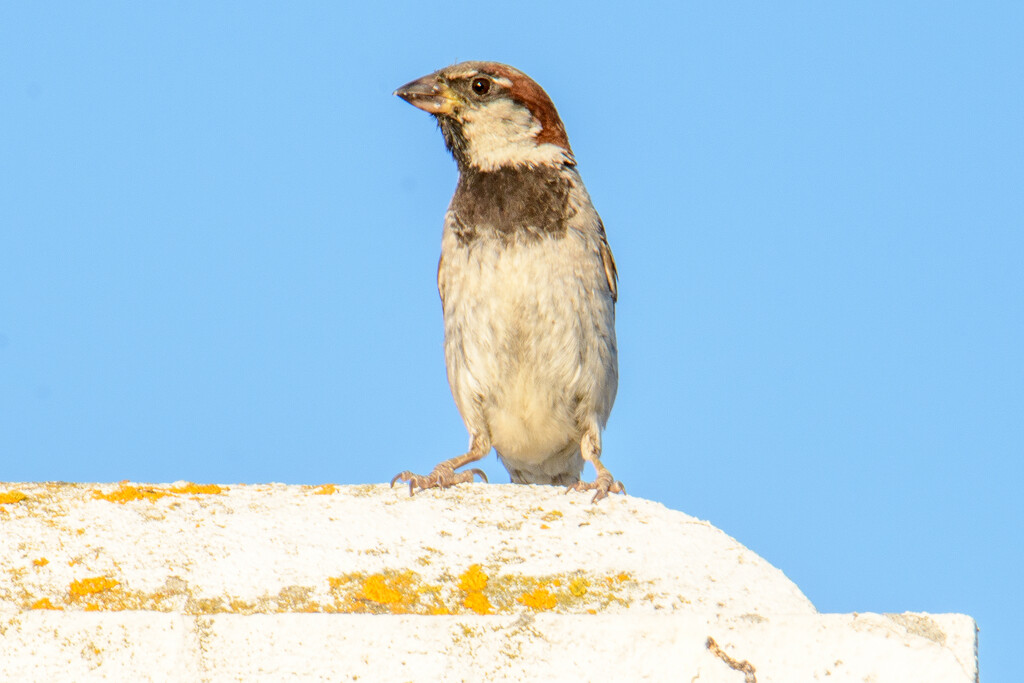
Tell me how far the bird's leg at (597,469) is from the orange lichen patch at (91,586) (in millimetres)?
1991

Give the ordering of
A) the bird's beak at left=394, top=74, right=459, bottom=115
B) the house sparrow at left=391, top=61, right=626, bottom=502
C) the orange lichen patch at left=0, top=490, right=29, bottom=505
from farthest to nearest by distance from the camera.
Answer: the bird's beak at left=394, top=74, right=459, bottom=115 → the house sparrow at left=391, top=61, right=626, bottom=502 → the orange lichen patch at left=0, top=490, right=29, bottom=505

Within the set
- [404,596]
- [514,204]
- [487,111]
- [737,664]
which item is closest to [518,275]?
[514,204]

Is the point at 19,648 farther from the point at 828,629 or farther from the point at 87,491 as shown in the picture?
the point at 828,629

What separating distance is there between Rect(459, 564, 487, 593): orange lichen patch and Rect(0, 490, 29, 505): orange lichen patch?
1.04 metres

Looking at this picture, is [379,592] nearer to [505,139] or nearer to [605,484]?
[605,484]

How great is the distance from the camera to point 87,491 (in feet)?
9.28

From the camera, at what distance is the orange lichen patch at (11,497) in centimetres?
267

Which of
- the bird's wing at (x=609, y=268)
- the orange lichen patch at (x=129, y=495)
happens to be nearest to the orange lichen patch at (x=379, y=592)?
the orange lichen patch at (x=129, y=495)

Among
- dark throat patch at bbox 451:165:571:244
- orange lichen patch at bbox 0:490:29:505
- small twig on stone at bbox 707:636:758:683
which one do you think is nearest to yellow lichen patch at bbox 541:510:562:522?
small twig on stone at bbox 707:636:758:683

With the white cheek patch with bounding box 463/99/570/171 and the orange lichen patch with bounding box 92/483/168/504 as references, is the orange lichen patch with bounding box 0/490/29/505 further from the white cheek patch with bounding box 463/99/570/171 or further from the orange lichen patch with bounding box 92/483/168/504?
the white cheek patch with bounding box 463/99/570/171

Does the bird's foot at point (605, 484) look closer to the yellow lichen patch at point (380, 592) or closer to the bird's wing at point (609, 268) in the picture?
the bird's wing at point (609, 268)

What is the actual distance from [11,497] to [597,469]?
325cm

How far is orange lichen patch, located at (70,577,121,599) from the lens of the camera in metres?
2.35

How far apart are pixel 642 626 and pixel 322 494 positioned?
1.08m
